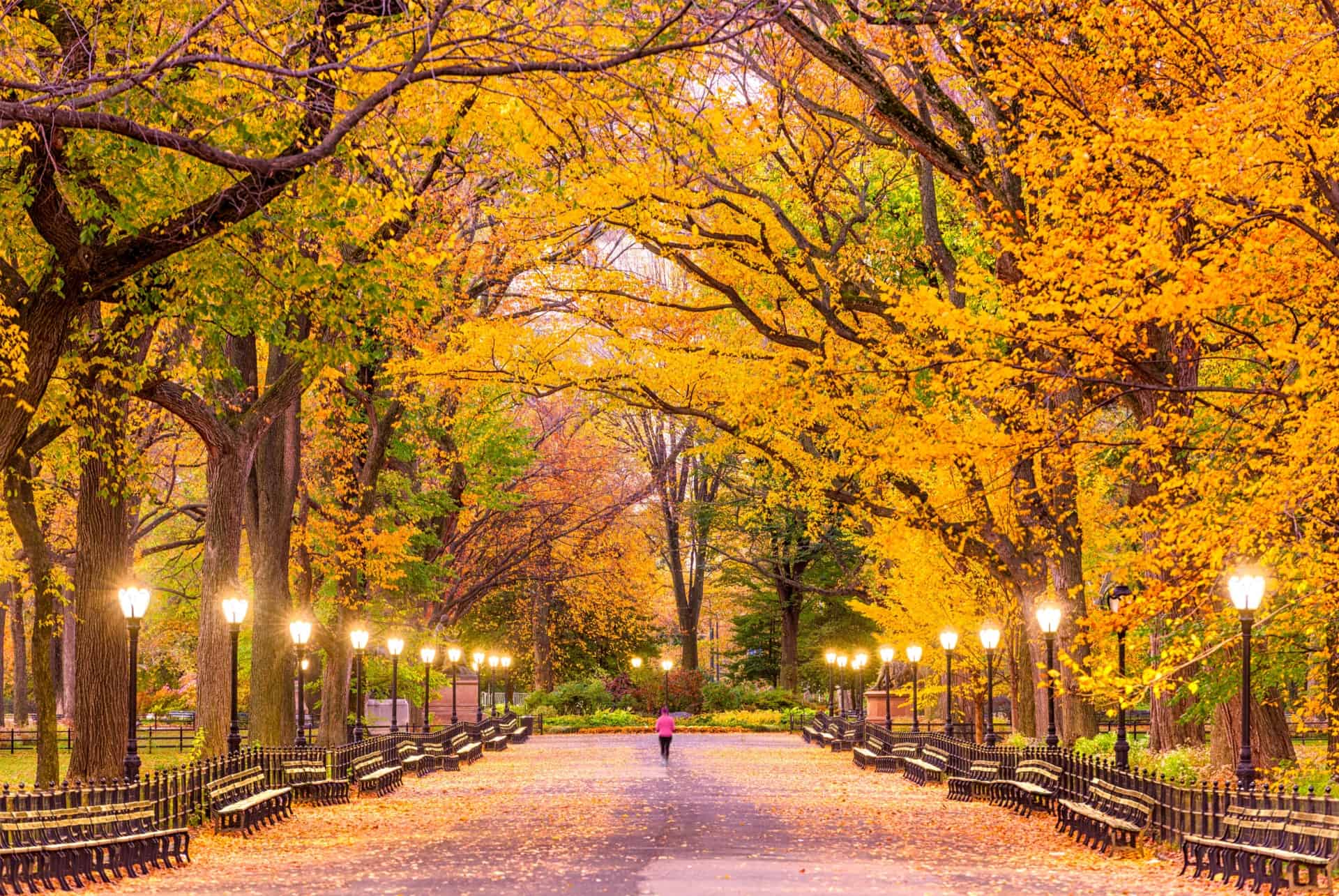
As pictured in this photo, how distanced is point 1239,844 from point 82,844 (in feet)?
35.9

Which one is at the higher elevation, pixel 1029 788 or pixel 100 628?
pixel 100 628

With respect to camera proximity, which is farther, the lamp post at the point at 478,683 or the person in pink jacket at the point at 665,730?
the lamp post at the point at 478,683

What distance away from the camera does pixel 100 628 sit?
20812mm

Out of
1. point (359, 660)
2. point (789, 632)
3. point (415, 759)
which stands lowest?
point (415, 759)

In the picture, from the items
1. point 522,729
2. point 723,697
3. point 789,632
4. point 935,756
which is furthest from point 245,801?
point 723,697

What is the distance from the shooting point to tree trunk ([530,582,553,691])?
7094 centimetres

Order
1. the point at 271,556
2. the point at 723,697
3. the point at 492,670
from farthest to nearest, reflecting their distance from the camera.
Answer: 1. the point at 723,697
2. the point at 492,670
3. the point at 271,556

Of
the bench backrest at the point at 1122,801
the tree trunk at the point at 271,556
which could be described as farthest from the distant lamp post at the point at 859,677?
the bench backrest at the point at 1122,801

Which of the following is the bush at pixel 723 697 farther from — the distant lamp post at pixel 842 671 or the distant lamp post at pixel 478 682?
the distant lamp post at pixel 478 682

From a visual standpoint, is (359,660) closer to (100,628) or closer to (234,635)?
(234,635)

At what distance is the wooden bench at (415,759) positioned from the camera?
35938mm

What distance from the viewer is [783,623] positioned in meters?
71.9

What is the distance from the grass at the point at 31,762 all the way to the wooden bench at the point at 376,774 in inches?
276

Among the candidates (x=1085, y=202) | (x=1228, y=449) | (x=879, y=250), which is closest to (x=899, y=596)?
(x=879, y=250)
